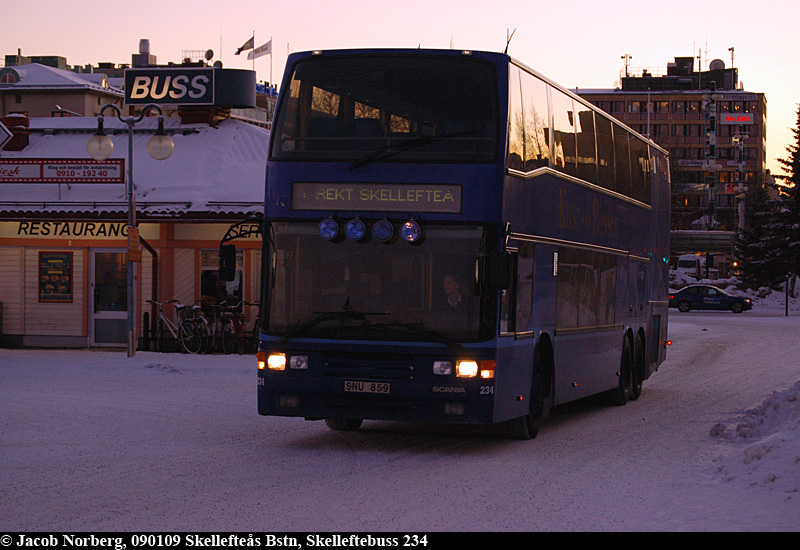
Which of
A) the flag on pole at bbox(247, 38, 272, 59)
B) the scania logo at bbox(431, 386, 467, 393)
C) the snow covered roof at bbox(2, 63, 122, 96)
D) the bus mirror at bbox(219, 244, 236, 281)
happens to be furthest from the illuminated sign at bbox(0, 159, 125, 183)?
the snow covered roof at bbox(2, 63, 122, 96)

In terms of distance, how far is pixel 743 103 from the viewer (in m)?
156

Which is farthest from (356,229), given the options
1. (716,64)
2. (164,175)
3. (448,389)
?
(716,64)

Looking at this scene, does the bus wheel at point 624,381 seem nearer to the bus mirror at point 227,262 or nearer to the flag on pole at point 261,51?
the bus mirror at point 227,262

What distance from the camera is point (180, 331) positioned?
2927cm

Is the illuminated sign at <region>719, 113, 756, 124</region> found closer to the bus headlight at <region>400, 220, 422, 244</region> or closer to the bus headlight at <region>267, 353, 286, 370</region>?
the bus headlight at <region>400, 220, 422, 244</region>

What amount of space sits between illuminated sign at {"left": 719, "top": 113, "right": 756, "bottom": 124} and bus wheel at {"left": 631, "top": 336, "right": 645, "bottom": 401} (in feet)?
449

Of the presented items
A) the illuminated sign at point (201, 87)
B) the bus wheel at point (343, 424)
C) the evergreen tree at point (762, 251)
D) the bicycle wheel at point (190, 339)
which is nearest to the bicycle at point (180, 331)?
the bicycle wheel at point (190, 339)

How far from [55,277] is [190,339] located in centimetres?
414

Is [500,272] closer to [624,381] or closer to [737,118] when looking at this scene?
[624,381]

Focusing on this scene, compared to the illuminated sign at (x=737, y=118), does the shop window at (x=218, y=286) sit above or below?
below

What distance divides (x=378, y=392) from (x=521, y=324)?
72.3 inches

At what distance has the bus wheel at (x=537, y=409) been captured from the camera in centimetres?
1402

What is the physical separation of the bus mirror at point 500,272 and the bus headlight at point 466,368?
76cm
